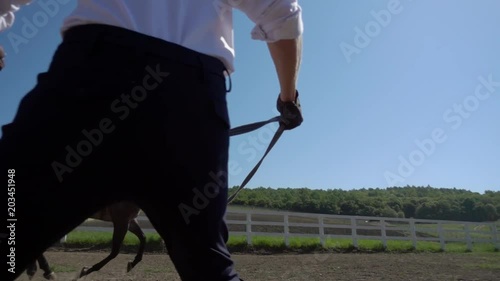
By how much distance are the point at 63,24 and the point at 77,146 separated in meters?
0.28

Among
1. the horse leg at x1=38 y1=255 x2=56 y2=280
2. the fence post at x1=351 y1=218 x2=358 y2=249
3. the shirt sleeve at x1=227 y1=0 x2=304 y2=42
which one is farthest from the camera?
the fence post at x1=351 y1=218 x2=358 y2=249

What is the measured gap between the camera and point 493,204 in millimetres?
32719

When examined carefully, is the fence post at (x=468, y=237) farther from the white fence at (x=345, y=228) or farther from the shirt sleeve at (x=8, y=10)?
the shirt sleeve at (x=8, y=10)

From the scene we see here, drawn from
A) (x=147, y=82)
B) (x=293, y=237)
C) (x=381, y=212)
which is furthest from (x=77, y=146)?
(x=381, y=212)

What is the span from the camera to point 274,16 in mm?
960

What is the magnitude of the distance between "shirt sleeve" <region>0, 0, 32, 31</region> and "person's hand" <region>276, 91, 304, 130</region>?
71 cm

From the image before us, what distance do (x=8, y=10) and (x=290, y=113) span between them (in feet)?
2.55

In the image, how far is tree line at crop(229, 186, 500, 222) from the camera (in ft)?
A: 78.3

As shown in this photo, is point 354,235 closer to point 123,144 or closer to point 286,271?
point 286,271

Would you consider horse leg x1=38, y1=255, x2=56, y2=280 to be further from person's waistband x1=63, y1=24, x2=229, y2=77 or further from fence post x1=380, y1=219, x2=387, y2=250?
fence post x1=380, y1=219, x2=387, y2=250

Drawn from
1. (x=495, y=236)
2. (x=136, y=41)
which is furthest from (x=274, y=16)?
(x=495, y=236)

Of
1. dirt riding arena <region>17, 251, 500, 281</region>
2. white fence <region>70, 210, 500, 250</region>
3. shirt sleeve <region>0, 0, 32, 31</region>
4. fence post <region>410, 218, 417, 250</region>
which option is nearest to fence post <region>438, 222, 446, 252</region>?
white fence <region>70, 210, 500, 250</region>

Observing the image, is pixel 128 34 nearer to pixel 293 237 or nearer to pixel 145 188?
pixel 145 188

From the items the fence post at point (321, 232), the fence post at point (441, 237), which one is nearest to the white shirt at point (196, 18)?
the fence post at point (321, 232)
